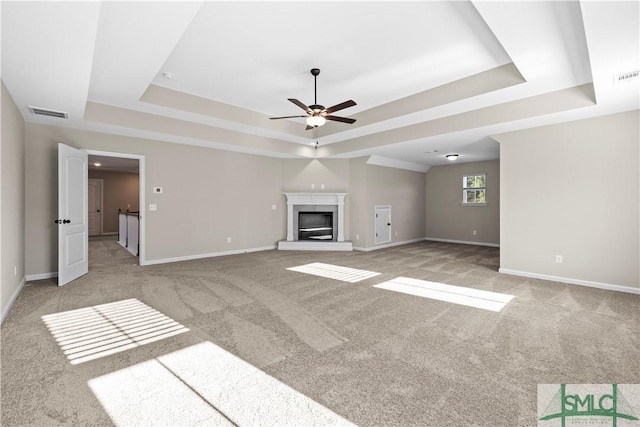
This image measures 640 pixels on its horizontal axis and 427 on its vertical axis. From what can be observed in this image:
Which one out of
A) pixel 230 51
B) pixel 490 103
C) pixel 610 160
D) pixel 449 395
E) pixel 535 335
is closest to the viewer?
pixel 449 395

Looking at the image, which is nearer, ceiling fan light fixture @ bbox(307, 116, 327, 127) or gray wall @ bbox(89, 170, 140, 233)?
ceiling fan light fixture @ bbox(307, 116, 327, 127)

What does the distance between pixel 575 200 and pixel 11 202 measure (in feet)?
24.7

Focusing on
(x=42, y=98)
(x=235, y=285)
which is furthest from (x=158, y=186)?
(x=235, y=285)

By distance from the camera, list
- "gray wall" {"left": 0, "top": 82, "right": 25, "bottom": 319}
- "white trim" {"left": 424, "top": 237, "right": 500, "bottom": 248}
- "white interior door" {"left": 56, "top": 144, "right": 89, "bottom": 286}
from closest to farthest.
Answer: "gray wall" {"left": 0, "top": 82, "right": 25, "bottom": 319}, "white interior door" {"left": 56, "top": 144, "right": 89, "bottom": 286}, "white trim" {"left": 424, "top": 237, "right": 500, "bottom": 248}

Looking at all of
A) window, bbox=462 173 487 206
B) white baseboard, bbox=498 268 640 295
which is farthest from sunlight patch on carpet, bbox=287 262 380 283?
window, bbox=462 173 487 206

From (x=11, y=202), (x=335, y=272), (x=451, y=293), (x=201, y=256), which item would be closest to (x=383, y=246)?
(x=335, y=272)

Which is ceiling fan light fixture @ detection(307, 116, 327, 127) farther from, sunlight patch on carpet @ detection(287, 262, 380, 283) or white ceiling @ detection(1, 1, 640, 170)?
sunlight patch on carpet @ detection(287, 262, 380, 283)

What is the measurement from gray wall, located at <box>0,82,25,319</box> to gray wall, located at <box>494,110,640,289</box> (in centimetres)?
685

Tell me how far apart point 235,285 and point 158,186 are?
2962 millimetres

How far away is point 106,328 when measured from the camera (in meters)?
2.85

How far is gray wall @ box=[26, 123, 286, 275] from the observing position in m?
4.69

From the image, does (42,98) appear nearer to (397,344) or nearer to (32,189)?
(32,189)

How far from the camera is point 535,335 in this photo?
8.87ft

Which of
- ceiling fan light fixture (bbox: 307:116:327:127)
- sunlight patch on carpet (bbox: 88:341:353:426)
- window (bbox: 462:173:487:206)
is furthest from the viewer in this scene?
window (bbox: 462:173:487:206)
